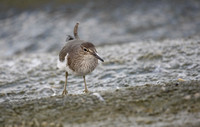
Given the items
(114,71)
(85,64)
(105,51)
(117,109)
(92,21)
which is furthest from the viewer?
(92,21)

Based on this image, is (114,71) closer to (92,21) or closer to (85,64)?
(85,64)

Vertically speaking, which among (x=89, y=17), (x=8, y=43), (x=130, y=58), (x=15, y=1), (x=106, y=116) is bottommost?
(x=106, y=116)

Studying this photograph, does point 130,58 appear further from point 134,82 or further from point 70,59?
point 70,59

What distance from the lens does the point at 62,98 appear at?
17.7ft

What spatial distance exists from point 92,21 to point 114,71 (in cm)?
522

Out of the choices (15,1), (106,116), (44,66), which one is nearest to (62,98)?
(106,116)

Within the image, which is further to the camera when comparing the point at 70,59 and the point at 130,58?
the point at 130,58

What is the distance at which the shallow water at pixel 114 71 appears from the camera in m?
6.73

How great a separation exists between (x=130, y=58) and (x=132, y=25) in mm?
3865

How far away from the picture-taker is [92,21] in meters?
12.4

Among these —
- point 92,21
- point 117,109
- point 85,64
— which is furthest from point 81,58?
A: point 92,21

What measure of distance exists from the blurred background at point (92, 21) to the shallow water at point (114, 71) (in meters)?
1.80

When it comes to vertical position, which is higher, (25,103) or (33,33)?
(33,33)

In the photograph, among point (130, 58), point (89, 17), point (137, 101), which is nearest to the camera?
point (137, 101)
